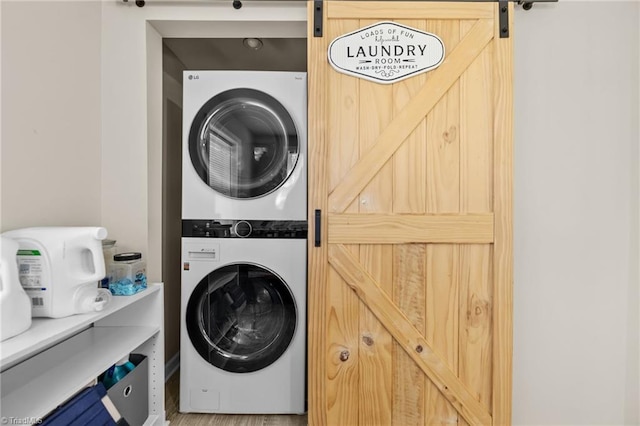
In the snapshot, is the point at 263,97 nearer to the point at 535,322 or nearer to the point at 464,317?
the point at 464,317

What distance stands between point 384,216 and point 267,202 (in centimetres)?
62

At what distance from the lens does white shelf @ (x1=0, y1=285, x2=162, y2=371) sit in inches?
32.8

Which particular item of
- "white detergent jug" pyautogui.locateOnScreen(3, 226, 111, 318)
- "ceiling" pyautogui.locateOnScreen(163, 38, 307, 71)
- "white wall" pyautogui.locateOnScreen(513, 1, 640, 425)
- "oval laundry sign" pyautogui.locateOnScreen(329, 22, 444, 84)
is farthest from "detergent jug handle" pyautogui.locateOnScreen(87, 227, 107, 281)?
"white wall" pyautogui.locateOnScreen(513, 1, 640, 425)

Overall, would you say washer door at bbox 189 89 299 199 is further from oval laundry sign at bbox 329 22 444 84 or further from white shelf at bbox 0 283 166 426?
white shelf at bbox 0 283 166 426

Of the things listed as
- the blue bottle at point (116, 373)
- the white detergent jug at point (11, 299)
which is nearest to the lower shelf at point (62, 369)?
the blue bottle at point (116, 373)

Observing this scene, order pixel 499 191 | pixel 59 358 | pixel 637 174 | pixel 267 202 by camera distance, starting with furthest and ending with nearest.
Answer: pixel 267 202 < pixel 637 174 < pixel 499 191 < pixel 59 358

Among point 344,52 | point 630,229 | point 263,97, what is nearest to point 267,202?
point 263,97

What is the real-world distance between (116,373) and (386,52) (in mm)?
1861

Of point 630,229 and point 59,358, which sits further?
point 630,229

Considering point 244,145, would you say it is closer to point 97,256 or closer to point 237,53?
point 97,256

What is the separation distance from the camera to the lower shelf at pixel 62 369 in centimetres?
97

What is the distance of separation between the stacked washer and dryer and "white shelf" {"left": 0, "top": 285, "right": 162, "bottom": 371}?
0.52 meters

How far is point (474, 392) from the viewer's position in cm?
147

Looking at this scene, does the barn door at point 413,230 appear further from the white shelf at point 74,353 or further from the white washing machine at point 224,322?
the white shelf at point 74,353
